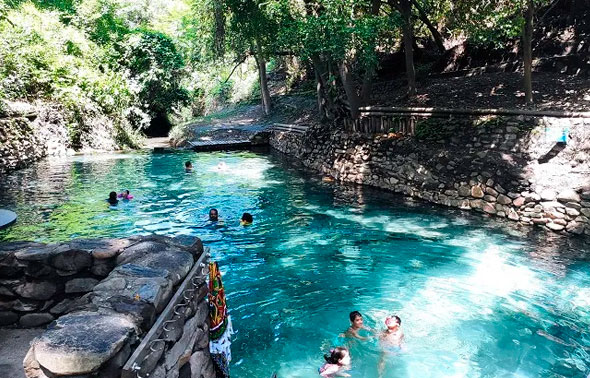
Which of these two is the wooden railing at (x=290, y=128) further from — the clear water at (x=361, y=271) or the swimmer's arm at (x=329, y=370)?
the swimmer's arm at (x=329, y=370)

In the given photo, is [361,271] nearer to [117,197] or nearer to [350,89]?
[117,197]

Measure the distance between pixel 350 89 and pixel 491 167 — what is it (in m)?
6.65

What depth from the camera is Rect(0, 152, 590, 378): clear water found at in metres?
6.66

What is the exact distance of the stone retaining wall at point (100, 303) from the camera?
2922mm

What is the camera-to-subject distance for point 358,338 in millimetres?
7062

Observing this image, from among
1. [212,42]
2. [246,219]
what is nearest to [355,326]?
[246,219]

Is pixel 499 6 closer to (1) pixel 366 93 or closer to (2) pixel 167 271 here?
(1) pixel 366 93

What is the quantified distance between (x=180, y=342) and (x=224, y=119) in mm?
31529

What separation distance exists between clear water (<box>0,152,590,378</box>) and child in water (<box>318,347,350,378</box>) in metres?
0.23

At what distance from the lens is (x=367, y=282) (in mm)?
8953

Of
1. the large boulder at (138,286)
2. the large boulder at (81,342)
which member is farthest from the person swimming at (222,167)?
the large boulder at (81,342)

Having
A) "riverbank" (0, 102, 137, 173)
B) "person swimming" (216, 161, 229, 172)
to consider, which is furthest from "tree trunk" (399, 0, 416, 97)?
"riverbank" (0, 102, 137, 173)

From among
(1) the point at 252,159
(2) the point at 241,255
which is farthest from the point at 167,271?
(1) the point at 252,159

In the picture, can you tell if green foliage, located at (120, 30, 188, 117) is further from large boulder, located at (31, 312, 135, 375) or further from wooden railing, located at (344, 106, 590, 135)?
large boulder, located at (31, 312, 135, 375)
